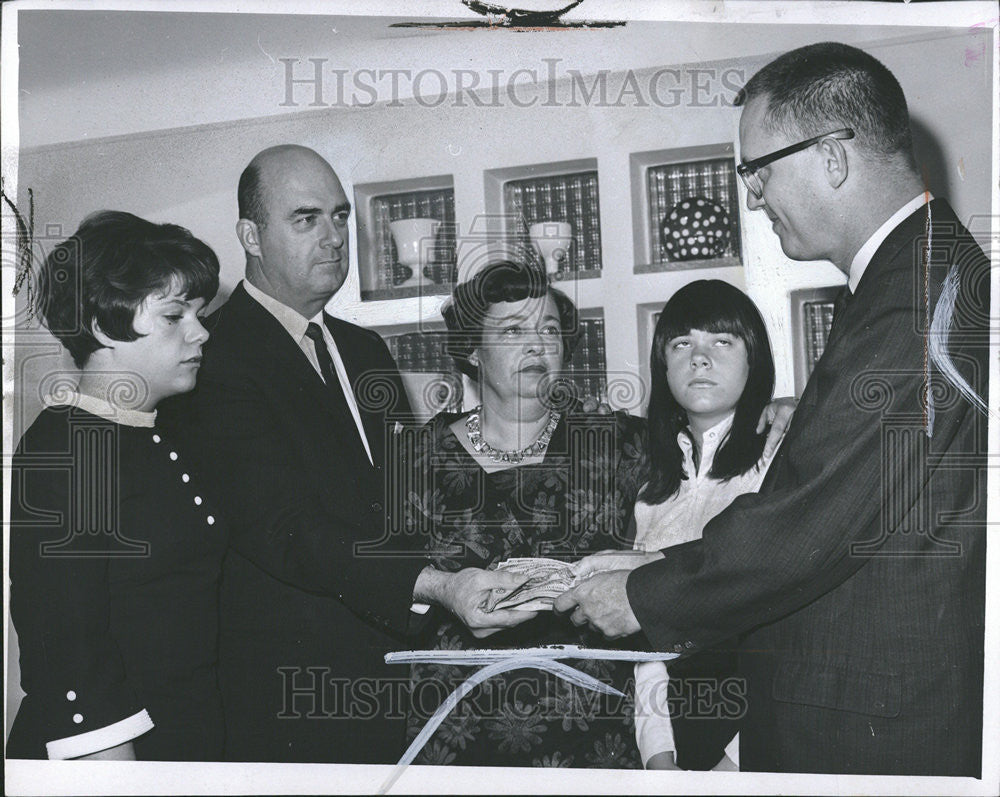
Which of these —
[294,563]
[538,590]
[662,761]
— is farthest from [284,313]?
[662,761]

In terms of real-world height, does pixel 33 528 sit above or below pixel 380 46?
below

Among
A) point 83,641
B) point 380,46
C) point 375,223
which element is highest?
point 380,46

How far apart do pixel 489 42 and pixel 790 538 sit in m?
1.24

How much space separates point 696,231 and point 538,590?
0.84 metres

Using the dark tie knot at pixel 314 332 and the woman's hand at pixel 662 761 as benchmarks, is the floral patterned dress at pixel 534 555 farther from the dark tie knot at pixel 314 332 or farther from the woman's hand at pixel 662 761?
the dark tie knot at pixel 314 332

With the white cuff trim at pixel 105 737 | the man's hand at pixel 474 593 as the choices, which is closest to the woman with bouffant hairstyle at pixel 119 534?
the white cuff trim at pixel 105 737

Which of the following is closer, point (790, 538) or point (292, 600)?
point (790, 538)

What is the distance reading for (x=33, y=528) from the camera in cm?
230

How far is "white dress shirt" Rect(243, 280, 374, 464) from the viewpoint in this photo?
7.73ft

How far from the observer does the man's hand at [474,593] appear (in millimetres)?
2266

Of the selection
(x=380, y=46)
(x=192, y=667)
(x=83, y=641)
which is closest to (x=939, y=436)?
(x=380, y=46)

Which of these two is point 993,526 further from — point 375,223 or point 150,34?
point 150,34

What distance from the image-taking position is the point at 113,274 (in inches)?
90.0

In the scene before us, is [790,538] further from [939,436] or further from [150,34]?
[150,34]
